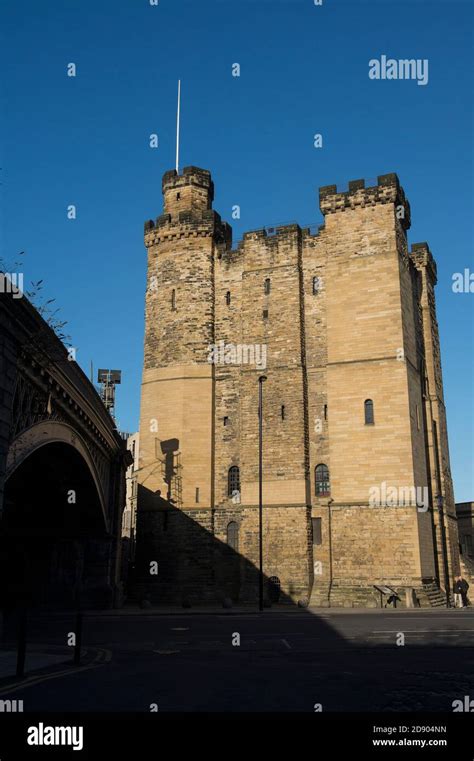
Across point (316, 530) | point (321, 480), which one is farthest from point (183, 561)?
point (321, 480)

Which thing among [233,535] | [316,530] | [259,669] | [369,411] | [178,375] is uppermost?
[178,375]

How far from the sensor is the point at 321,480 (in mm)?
32188

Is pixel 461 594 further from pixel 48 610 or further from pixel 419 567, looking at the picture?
pixel 48 610

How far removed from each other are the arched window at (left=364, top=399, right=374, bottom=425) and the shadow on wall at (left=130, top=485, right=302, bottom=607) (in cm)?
864

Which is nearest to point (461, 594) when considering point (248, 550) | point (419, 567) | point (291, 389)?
point (419, 567)

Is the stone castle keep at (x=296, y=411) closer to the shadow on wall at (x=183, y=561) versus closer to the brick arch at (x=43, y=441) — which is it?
the shadow on wall at (x=183, y=561)

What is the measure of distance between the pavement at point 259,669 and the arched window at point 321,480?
41.1 ft

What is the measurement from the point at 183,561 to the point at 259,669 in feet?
76.3

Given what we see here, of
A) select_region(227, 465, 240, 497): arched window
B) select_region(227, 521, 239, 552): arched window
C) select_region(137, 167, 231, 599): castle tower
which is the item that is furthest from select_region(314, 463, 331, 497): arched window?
select_region(137, 167, 231, 599): castle tower

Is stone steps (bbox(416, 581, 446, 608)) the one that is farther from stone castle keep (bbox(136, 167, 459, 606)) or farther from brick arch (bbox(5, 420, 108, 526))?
brick arch (bbox(5, 420, 108, 526))

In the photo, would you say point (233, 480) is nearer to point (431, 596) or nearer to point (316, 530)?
point (316, 530)

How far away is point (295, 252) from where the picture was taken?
115 feet

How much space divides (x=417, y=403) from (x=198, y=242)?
14894 millimetres

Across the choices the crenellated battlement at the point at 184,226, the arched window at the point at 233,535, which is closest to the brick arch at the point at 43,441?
the arched window at the point at 233,535
